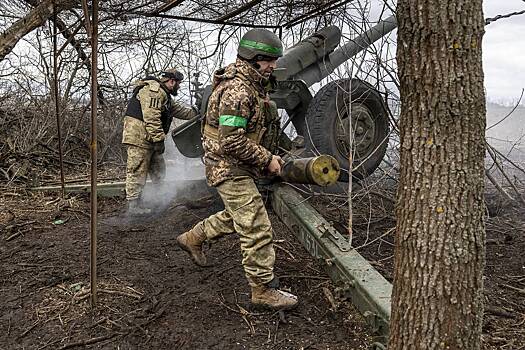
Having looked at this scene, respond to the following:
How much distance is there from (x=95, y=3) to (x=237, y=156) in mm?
1208

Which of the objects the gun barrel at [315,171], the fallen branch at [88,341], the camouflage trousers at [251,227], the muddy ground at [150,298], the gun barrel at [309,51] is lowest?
the fallen branch at [88,341]

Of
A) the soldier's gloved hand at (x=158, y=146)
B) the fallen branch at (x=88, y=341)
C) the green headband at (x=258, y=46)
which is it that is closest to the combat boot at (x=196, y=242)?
the fallen branch at (x=88, y=341)

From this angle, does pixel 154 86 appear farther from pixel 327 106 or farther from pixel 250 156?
pixel 250 156

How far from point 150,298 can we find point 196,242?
0.57m

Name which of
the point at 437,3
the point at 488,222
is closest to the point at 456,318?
the point at 437,3

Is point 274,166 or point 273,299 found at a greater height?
point 274,166

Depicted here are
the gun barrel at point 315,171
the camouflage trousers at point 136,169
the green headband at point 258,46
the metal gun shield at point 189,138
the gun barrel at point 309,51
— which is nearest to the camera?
the gun barrel at point 315,171

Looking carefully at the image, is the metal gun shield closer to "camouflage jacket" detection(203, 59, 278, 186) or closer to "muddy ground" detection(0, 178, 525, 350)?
"muddy ground" detection(0, 178, 525, 350)

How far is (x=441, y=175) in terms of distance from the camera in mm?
2016

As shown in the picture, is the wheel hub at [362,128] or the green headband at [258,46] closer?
the green headband at [258,46]

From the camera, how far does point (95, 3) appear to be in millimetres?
2969

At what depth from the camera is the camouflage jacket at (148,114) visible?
6195mm

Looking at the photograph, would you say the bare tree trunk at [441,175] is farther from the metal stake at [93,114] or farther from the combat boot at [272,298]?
the metal stake at [93,114]

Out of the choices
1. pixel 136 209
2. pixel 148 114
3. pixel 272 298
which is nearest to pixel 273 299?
pixel 272 298
